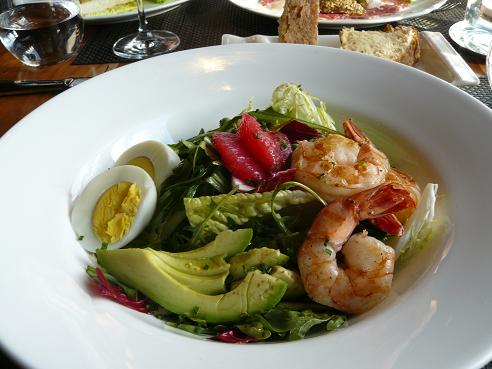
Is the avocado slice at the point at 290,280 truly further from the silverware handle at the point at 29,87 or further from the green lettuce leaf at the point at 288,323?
the silverware handle at the point at 29,87

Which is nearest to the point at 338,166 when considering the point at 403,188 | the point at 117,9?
the point at 403,188

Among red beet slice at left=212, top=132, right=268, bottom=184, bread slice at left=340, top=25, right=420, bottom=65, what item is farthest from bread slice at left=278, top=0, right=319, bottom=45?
red beet slice at left=212, top=132, right=268, bottom=184

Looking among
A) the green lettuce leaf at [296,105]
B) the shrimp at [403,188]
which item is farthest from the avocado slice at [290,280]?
the green lettuce leaf at [296,105]

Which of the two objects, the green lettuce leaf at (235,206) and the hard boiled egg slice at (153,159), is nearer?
the green lettuce leaf at (235,206)

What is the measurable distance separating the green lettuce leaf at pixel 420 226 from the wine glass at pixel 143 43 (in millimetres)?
2036

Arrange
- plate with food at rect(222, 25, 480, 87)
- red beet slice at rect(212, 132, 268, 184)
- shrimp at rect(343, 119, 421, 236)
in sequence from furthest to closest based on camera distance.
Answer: plate with food at rect(222, 25, 480, 87), red beet slice at rect(212, 132, 268, 184), shrimp at rect(343, 119, 421, 236)

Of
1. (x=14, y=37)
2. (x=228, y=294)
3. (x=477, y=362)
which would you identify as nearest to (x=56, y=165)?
(x=228, y=294)

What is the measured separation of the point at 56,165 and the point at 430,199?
4.39 feet

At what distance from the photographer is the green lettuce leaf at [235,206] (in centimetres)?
184

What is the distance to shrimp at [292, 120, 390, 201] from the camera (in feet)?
5.84

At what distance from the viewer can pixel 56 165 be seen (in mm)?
1892

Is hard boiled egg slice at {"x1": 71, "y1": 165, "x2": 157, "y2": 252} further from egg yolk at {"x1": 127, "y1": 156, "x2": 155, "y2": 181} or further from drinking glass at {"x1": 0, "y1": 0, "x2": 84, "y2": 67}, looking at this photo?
drinking glass at {"x1": 0, "y1": 0, "x2": 84, "y2": 67}

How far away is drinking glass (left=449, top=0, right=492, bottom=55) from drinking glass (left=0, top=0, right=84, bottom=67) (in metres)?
2.36

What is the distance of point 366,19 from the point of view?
131 inches
